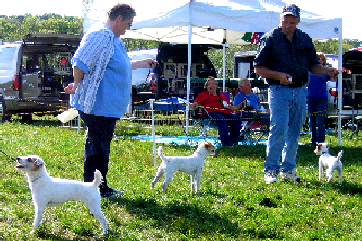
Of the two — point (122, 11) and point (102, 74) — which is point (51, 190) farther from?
point (122, 11)

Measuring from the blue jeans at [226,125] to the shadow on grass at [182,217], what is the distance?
16.3ft

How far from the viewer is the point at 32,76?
1270 cm

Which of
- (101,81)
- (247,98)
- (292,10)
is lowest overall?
(247,98)

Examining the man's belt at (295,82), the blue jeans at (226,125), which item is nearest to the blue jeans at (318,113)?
the blue jeans at (226,125)

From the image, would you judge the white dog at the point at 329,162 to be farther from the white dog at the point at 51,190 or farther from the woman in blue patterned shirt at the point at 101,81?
the white dog at the point at 51,190

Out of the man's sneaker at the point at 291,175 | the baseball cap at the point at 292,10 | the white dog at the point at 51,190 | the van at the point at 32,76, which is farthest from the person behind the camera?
the van at the point at 32,76

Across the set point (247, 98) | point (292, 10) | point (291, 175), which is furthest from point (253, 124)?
point (292, 10)

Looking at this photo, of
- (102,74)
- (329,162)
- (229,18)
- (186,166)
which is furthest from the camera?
(229,18)

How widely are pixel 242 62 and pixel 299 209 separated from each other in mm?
14745

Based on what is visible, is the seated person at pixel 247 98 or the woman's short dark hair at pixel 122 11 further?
the seated person at pixel 247 98

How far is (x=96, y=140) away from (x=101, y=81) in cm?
54

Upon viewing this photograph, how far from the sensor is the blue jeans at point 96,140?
428 cm

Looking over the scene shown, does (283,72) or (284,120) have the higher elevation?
(283,72)

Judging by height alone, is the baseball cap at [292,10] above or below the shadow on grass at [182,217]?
above
